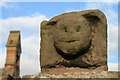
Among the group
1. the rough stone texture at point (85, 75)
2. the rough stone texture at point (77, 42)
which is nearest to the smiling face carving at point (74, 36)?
the rough stone texture at point (77, 42)

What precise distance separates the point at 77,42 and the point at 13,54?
1848 mm

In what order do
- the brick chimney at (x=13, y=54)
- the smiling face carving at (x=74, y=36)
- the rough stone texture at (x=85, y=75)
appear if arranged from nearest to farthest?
the brick chimney at (x=13, y=54) → the rough stone texture at (x=85, y=75) → the smiling face carving at (x=74, y=36)

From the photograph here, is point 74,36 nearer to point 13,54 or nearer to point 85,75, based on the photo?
point 85,75

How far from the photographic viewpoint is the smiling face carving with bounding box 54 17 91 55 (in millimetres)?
6883

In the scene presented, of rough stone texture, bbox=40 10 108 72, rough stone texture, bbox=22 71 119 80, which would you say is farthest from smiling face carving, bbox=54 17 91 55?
rough stone texture, bbox=22 71 119 80

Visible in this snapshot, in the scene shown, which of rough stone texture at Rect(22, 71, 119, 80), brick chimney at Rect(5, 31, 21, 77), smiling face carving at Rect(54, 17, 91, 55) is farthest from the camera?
smiling face carving at Rect(54, 17, 91, 55)

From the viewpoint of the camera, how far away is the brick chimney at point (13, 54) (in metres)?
6.34

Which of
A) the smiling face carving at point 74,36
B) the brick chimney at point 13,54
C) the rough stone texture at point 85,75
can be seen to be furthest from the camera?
the smiling face carving at point 74,36

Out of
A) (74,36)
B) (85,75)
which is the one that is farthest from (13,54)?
(85,75)

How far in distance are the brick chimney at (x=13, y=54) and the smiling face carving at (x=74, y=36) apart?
1297 millimetres

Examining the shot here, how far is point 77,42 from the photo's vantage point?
270 inches

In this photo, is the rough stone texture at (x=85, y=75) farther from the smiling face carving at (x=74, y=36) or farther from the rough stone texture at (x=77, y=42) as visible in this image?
the smiling face carving at (x=74, y=36)

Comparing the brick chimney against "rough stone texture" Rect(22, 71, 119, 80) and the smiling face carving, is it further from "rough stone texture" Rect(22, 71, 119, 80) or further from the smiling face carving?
the smiling face carving

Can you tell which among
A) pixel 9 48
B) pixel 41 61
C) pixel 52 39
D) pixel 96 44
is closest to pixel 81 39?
pixel 96 44
